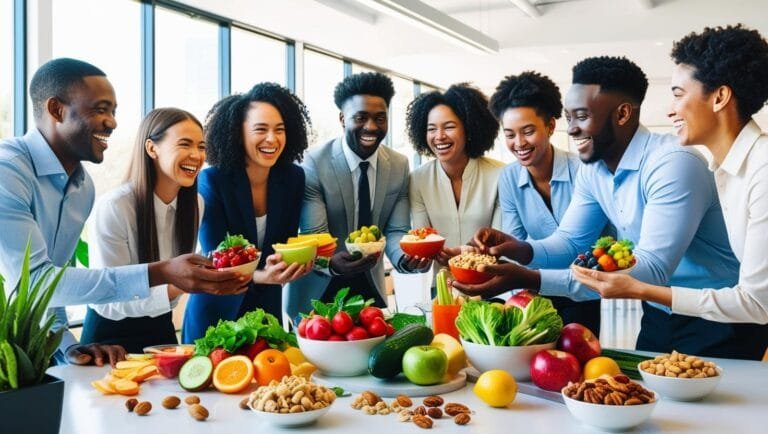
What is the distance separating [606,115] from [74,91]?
6.46ft

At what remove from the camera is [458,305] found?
2.39 meters

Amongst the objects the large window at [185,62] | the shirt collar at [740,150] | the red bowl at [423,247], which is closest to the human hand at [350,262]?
the red bowl at [423,247]

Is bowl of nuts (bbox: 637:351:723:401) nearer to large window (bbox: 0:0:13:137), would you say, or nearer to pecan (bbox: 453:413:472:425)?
pecan (bbox: 453:413:472:425)

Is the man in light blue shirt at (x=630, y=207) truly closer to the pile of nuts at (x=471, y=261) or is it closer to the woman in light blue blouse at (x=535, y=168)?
the pile of nuts at (x=471, y=261)

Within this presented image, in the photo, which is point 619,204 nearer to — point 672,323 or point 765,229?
point 672,323

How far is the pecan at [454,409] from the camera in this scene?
177 centimetres

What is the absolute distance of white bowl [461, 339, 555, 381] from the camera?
197 centimetres

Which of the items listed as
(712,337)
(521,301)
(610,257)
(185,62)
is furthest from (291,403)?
(185,62)

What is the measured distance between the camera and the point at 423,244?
3100 millimetres

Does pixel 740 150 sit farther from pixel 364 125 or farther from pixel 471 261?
pixel 364 125

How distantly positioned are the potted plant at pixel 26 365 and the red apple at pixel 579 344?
49.2 inches

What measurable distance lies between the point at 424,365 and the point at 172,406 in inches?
25.1

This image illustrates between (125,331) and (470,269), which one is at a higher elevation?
(470,269)

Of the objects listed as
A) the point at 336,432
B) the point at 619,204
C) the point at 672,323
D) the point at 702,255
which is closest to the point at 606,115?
the point at 619,204
